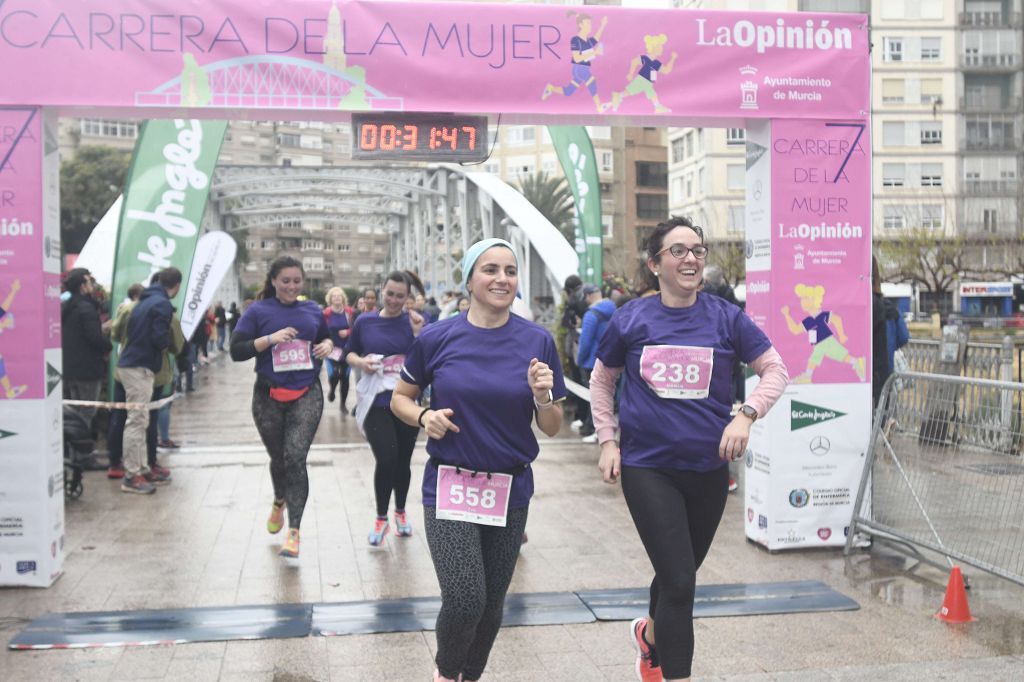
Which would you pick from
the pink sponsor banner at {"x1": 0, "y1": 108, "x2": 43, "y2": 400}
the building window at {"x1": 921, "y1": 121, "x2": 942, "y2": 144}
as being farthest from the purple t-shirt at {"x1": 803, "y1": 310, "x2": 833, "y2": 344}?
the building window at {"x1": 921, "y1": 121, "x2": 942, "y2": 144}

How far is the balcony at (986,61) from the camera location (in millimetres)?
68375

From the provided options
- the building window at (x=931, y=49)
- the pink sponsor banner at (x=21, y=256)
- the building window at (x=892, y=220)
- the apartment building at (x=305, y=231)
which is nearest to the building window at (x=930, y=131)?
the building window at (x=931, y=49)

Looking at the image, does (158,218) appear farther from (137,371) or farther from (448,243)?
(448,243)

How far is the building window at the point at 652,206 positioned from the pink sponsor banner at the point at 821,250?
262 feet

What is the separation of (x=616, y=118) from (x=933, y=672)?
4.08m

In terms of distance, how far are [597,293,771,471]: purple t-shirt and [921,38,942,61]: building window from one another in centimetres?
6965

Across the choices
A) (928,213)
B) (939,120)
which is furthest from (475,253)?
(939,120)

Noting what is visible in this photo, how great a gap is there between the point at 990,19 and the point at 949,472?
7067 cm

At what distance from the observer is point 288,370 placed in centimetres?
728

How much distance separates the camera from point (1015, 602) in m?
6.34

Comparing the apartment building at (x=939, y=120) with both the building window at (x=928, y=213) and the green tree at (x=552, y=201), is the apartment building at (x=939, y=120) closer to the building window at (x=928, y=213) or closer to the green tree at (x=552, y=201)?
the building window at (x=928, y=213)

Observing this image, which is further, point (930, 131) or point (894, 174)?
point (930, 131)

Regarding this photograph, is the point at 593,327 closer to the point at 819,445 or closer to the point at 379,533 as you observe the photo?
the point at 819,445

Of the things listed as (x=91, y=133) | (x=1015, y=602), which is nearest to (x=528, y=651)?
(x=1015, y=602)
